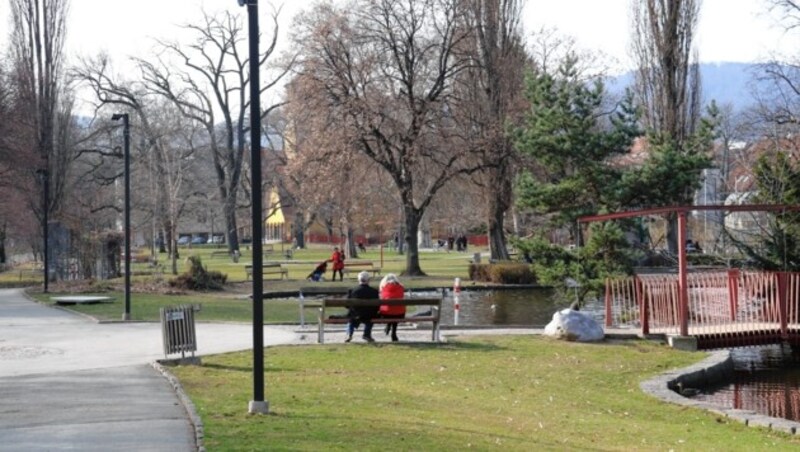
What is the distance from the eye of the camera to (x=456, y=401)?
44.6 feet

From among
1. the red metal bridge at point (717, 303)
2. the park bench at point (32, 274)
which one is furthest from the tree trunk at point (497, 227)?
the red metal bridge at point (717, 303)

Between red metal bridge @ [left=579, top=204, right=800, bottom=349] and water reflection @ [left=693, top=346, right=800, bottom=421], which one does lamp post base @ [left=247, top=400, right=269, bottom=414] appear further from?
red metal bridge @ [left=579, top=204, right=800, bottom=349]

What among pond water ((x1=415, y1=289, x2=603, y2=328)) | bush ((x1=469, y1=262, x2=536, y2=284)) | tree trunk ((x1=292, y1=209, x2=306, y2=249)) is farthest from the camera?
tree trunk ((x1=292, y1=209, x2=306, y2=249))

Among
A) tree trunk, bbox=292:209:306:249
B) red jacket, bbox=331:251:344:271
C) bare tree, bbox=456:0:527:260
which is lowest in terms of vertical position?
red jacket, bbox=331:251:344:271

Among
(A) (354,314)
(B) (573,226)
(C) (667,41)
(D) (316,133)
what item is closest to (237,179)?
(D) (316,133)

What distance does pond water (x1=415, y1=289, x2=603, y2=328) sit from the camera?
29516 millimetres

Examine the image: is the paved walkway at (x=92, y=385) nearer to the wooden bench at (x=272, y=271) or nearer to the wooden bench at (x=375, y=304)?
Answer: the wooden bench at (x=375, y=304)

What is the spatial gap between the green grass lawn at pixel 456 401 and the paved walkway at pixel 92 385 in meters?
0.57

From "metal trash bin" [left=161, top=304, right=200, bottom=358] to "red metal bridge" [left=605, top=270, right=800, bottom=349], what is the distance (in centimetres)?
927

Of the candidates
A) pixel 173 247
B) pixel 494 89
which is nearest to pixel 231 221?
pixel 173 247

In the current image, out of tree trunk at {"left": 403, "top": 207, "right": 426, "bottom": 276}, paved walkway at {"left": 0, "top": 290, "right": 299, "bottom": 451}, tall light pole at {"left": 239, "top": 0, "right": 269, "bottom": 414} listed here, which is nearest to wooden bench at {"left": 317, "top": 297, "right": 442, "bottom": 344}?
paved walkway at {"left": 0, "top": 290, "right": 299, "bottom": 451}

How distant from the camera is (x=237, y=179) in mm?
77125

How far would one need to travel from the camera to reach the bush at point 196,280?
4038 centimetres

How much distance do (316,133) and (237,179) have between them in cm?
3164
